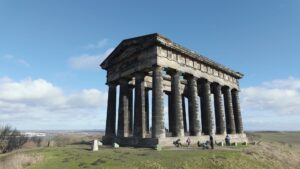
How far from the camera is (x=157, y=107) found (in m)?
27.4

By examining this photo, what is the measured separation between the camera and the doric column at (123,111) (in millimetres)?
33562

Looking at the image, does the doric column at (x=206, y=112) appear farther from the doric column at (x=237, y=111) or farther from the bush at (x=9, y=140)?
the bush at (x=9, y=140)

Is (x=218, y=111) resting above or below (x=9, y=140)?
above

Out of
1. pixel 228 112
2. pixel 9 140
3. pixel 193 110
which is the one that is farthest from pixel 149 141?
pixel 9 140

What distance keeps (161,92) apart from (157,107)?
186cm

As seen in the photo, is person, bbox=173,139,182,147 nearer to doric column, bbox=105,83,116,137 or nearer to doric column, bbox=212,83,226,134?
doric column, bbox=105,83,116,137

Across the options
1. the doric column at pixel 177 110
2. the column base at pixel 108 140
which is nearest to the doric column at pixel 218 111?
the doric column at pixel 177 110

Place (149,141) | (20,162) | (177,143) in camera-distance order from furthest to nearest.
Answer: (149,141), (177,143), (20,162)

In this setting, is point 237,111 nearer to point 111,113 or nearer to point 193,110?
point 193,110

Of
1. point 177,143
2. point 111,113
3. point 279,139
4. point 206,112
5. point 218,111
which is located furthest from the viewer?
point 279,139

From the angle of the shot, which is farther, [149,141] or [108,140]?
[108,140]

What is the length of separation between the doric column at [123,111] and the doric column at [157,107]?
25.3 ft

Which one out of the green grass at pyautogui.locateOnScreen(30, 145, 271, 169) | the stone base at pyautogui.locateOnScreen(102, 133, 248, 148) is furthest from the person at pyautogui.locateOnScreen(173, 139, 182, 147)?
the green grass at pyautogui.locateOnScreen(30, 145, 271, 169)

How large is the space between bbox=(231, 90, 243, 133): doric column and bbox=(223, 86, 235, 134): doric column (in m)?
2.83
